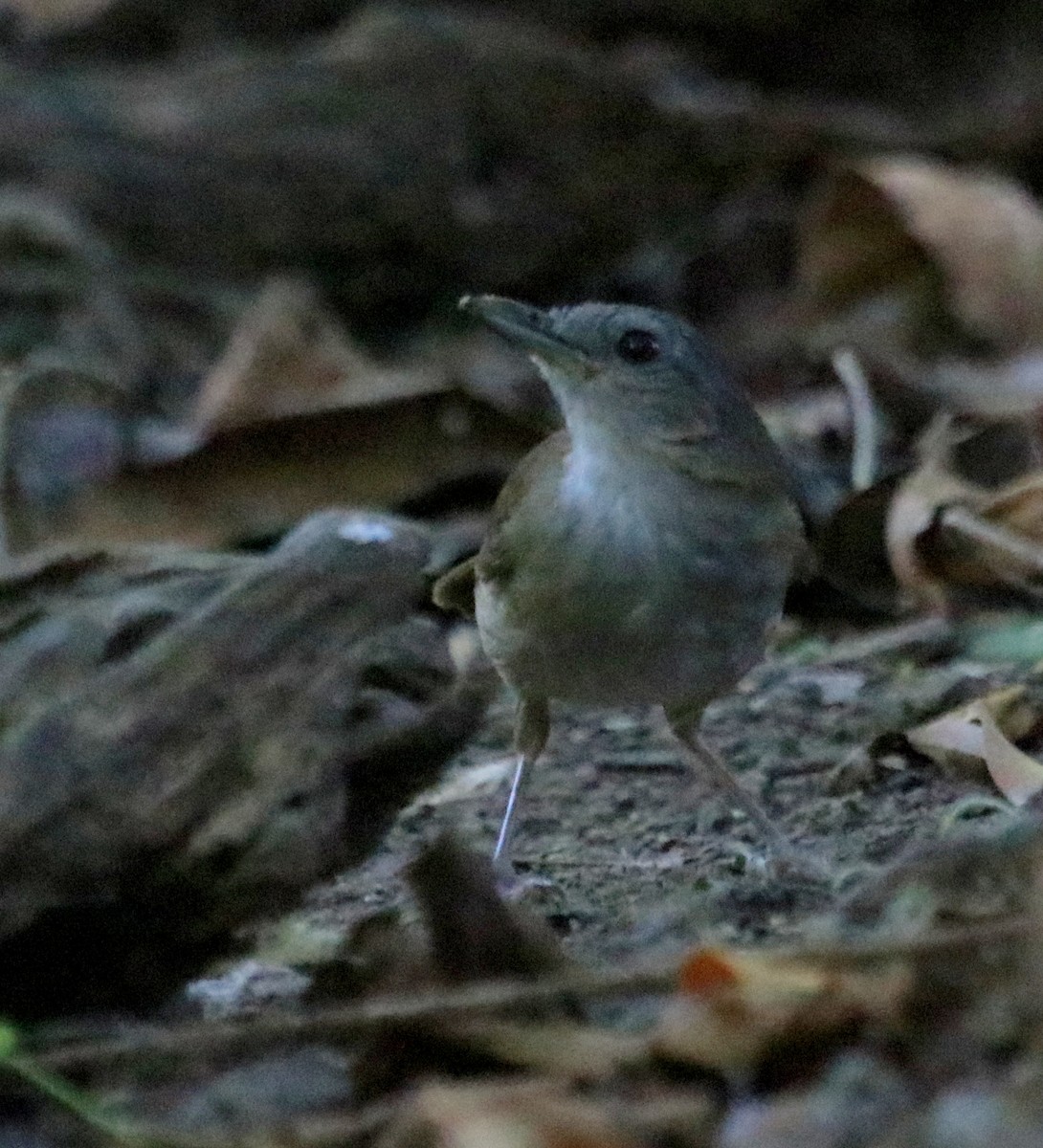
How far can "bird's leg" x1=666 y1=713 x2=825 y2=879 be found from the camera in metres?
3.65

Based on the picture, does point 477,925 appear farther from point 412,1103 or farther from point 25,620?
point 25,620

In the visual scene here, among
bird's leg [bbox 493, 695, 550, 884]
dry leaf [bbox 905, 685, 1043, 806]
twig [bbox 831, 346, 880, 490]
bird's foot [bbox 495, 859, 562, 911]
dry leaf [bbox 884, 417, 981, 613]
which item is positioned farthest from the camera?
twig [bbox 831, 346, 880, 490]

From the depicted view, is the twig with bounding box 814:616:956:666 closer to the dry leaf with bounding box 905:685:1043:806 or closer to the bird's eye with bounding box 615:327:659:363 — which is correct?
the dry leaf with bounding box 905:685:1043:806

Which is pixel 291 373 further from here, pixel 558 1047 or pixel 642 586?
pixel 558 1047

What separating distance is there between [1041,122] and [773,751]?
5.40m

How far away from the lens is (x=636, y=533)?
3.76 m

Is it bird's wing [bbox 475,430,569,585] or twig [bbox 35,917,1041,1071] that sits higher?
twig [bbox 35,917,1041,1071]

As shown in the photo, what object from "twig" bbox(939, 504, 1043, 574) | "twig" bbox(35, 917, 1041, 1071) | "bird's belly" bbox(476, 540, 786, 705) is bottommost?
"twig" bbox(939, 504, 1043, 574)

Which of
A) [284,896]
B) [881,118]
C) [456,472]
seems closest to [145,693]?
[284,896]

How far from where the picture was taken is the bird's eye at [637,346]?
12.9 ft

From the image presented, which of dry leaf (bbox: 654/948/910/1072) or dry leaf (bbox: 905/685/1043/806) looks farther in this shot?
dry leaf (bbox: 905/685/1043/806)

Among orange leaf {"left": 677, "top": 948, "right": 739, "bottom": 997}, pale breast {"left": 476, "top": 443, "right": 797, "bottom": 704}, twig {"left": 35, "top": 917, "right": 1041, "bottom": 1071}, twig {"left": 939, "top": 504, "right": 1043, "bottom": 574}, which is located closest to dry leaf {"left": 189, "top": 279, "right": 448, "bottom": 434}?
twig {"left": 939, "top": 504, "right": 1043, "bottom": 574}

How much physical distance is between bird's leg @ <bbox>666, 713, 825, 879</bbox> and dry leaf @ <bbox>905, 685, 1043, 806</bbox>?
317mm

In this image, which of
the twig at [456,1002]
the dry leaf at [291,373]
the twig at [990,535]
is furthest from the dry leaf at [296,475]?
the twig at [456,1002]
